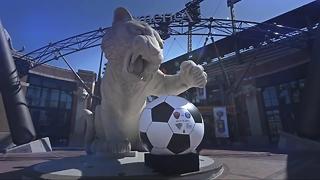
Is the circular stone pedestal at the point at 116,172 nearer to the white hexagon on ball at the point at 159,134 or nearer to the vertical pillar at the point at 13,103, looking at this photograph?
the white hexagon on ball at the point at 159,134

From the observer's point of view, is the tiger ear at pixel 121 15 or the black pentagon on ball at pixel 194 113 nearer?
the black pentagon on ball at pixel 194 113

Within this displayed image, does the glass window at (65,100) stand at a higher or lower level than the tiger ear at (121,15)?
higher

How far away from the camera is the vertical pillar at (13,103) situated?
10.4 metres

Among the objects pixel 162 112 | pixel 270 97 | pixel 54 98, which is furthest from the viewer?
pixel 54 98

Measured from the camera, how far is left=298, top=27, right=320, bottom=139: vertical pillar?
9188 millimetres

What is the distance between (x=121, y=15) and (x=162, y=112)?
1.87 metres

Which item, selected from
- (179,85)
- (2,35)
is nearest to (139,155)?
(179,85)

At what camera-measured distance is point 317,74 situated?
941 centimetres

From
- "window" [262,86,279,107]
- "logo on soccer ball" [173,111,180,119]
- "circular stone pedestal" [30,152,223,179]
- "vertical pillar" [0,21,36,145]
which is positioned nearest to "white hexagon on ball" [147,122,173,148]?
"logo on soccer ball" [173,111,180,119]

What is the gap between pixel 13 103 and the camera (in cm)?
1079

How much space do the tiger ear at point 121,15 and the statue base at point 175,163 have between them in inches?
90.1

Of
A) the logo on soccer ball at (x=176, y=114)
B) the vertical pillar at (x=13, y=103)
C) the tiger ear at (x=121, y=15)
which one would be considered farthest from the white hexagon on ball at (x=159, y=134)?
the vertical pillar at (x=13, y=103)

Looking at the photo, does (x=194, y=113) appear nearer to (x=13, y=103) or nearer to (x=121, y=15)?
(x=121, y=15)

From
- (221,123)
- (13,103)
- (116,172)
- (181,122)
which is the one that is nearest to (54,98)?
(13,103)
